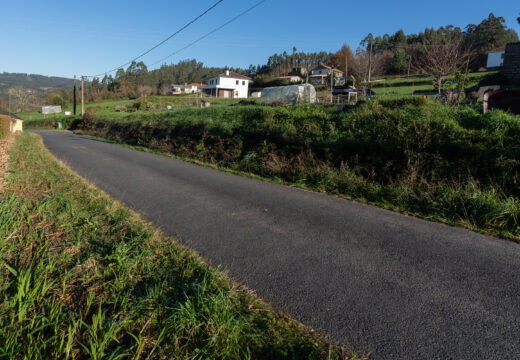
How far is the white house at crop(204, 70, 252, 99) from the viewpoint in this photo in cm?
7625

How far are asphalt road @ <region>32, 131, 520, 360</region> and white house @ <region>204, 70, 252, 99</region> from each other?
2947 inches

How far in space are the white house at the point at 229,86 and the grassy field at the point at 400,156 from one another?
68.9m

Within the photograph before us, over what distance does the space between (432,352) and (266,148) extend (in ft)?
26.7

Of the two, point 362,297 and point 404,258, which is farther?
point 404,258

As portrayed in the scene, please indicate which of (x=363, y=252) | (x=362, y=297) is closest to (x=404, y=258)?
(x=363, y=252)

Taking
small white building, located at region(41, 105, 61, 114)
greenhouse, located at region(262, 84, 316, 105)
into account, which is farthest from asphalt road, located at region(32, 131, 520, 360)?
small white building, located at region(41, 105, 61, 114)

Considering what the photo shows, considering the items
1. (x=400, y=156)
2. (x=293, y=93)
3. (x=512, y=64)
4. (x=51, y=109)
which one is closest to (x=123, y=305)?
(x=400, y=156)

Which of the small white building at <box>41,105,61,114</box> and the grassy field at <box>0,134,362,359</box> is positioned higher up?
the small white building at <box>41,105,61,114</box>

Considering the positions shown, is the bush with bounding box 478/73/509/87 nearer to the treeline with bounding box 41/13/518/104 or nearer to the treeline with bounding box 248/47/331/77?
the treeline with bounding box 41/13/518/104

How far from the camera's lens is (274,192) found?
6883 millimetres

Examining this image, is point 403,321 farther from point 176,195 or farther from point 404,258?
point 176,195

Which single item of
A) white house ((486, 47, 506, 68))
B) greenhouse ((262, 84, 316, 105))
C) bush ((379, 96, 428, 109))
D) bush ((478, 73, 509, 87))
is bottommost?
bush ((379, 96, 428, 109))

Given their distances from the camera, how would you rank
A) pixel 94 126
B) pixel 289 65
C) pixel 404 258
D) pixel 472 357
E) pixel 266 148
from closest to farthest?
pixel 472 357
pixel 404 258
pixel 266 148
pixel 94 126
pixel 289 65

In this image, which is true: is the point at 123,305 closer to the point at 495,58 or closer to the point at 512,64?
the point at 512,64
